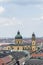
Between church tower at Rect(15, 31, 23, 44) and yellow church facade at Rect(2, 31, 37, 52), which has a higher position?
church tower at Rect(15, 31, 23, 44)

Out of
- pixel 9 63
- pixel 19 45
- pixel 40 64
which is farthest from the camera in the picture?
pixel 19 45

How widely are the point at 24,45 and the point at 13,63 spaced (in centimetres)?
4464

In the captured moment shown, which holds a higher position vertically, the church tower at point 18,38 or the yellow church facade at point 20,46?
the church tower at point 18,38

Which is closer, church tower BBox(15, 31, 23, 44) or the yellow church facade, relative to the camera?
the yellow church facade

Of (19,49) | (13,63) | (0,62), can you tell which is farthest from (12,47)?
(0,62)

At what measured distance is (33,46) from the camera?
138 m

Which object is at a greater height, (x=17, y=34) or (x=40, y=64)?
(x=17, y=34)

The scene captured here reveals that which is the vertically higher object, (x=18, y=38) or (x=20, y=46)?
(x=18, y=38)

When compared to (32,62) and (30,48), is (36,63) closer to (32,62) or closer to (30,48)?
(32,62)

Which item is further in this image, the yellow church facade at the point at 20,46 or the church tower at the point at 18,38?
the church tower at the point at 18,38

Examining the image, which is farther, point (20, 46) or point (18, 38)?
point (18, 38)

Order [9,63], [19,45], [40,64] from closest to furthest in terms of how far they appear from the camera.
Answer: [40,64] → [9,63] → [19,45]

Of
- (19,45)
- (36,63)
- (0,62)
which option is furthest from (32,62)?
(19,45)

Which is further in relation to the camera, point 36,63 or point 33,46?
point 33,46
